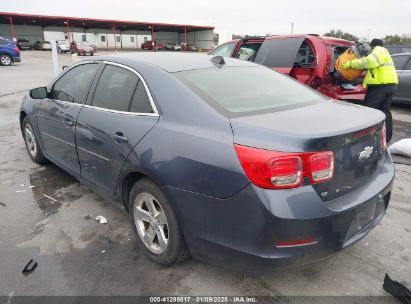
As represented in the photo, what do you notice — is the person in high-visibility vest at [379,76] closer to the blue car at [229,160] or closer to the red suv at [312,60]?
the red suv at [312,60]

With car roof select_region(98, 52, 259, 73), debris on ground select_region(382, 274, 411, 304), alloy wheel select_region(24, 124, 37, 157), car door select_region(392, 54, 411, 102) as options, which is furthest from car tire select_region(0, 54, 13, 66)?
debris on ground select_region(382, 274, 411, 304)

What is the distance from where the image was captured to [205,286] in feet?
8.17

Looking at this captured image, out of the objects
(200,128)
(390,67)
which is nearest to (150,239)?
(200,128)

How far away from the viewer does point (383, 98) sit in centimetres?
575

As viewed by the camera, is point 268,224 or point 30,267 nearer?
point 268,224

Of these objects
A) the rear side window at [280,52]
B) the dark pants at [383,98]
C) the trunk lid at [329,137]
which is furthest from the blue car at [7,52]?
the trunk lid at [329,137]

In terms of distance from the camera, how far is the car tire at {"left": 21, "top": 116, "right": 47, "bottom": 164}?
4.63 metres

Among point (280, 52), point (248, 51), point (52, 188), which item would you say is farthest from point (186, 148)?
point (248, 51)

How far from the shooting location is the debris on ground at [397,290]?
7.45ft

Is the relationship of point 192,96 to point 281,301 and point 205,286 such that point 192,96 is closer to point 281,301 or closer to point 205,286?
point 205,286

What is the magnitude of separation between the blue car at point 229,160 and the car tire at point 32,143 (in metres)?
1.58

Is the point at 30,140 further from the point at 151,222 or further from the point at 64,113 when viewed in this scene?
the point at 151,222

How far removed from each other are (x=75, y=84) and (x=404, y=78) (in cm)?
788

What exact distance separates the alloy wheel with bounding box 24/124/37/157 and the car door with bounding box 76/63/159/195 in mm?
1670
